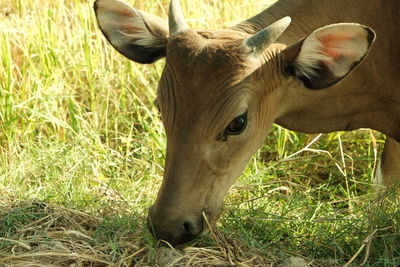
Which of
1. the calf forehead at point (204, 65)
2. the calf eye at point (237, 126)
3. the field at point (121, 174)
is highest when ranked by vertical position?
the calf forehead at point (204, 65)

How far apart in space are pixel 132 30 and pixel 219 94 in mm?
969

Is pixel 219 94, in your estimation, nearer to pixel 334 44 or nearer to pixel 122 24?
pixel 334 44

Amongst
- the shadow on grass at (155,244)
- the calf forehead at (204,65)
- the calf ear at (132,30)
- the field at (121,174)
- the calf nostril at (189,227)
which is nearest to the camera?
the calf nostril at (189,227)

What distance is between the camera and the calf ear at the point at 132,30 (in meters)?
5.05

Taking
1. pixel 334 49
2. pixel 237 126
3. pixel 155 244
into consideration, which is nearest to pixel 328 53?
pixel 334 49

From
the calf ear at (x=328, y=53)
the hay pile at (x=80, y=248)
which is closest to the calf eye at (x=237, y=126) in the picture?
the calf ear at (x=328, y=53)

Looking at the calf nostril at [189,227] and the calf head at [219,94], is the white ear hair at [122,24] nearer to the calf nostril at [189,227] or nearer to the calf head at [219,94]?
the calf head at [219,94]

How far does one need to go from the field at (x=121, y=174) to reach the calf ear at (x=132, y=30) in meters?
1.03

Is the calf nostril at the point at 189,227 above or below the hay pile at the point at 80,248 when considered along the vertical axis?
above

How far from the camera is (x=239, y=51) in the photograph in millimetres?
4582

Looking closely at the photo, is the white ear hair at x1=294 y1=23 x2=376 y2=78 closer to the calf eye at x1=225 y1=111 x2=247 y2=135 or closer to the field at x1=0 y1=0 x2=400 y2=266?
the calf eye at x1=225 y1=111 x2=247 y2=135

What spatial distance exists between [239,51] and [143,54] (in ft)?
2.74

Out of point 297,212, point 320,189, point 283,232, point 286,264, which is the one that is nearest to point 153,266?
point 286,264

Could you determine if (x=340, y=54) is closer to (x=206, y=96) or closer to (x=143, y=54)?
(x=206, y=96)
